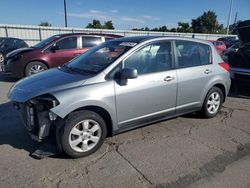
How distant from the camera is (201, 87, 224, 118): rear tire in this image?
5000 mm

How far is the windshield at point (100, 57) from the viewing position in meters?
3.86

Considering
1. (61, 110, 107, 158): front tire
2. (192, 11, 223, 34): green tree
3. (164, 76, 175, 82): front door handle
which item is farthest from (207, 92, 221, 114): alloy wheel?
(192, 11, 223, 34): green tree

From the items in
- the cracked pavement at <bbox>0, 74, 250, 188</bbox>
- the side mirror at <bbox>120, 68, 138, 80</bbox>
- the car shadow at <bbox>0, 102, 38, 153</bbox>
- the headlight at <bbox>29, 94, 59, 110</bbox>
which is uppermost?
the side mirror at <bbox>120, 68, 138, 80</bbox>

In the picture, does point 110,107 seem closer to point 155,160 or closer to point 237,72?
point 155,160

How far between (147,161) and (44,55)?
21.2 feet

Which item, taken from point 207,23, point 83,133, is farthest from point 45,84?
point 207,23

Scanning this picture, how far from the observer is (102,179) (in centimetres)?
300

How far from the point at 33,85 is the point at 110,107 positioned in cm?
118

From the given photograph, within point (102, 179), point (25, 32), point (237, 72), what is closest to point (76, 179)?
point (102, 179)

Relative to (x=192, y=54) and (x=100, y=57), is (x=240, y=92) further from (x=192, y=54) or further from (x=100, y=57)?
(x=100, y=57)

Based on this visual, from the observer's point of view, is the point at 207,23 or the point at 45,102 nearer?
the point at 45,102

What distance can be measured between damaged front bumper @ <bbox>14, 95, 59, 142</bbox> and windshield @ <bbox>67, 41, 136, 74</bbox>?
0.86m

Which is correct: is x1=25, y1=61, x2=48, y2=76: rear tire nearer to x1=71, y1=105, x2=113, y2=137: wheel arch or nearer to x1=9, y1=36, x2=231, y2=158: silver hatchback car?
x1=9, y1=36, x2=231, y2=158: silver hatchback car

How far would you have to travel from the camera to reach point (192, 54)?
15.5ft
